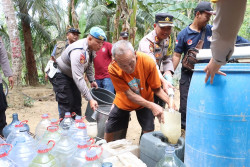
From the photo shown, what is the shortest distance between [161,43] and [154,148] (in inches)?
64.1

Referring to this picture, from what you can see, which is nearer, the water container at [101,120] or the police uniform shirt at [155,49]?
the water container at [101,120]

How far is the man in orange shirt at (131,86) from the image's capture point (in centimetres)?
202

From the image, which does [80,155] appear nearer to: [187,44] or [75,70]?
[75,70]

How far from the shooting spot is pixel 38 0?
10.3m

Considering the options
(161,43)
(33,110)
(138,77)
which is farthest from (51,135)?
(33,110)

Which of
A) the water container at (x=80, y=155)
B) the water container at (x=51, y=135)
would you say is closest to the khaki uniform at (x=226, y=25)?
the water container at (x=80, y=155)

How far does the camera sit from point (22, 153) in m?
1.40

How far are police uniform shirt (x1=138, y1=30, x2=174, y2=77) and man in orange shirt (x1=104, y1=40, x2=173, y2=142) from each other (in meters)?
0.50

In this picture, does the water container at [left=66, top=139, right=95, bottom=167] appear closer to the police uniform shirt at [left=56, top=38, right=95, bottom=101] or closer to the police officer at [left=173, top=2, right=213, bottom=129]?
the police uniform shirt at [left=56, top=38, right=95, bottom=101]

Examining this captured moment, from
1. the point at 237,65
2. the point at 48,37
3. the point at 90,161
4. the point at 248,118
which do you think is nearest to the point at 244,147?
the point at 248,118

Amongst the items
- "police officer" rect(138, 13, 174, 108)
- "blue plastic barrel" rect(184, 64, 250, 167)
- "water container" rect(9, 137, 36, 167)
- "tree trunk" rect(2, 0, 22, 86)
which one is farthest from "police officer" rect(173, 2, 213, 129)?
"tree trunk" rect(2, 0, 22, 86)

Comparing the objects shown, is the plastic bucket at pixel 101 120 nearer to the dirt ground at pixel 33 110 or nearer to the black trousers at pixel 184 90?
the black trousers at pixel 184 90

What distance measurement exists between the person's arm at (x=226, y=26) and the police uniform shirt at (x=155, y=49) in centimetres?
162

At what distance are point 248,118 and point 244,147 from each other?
0.72 ft
